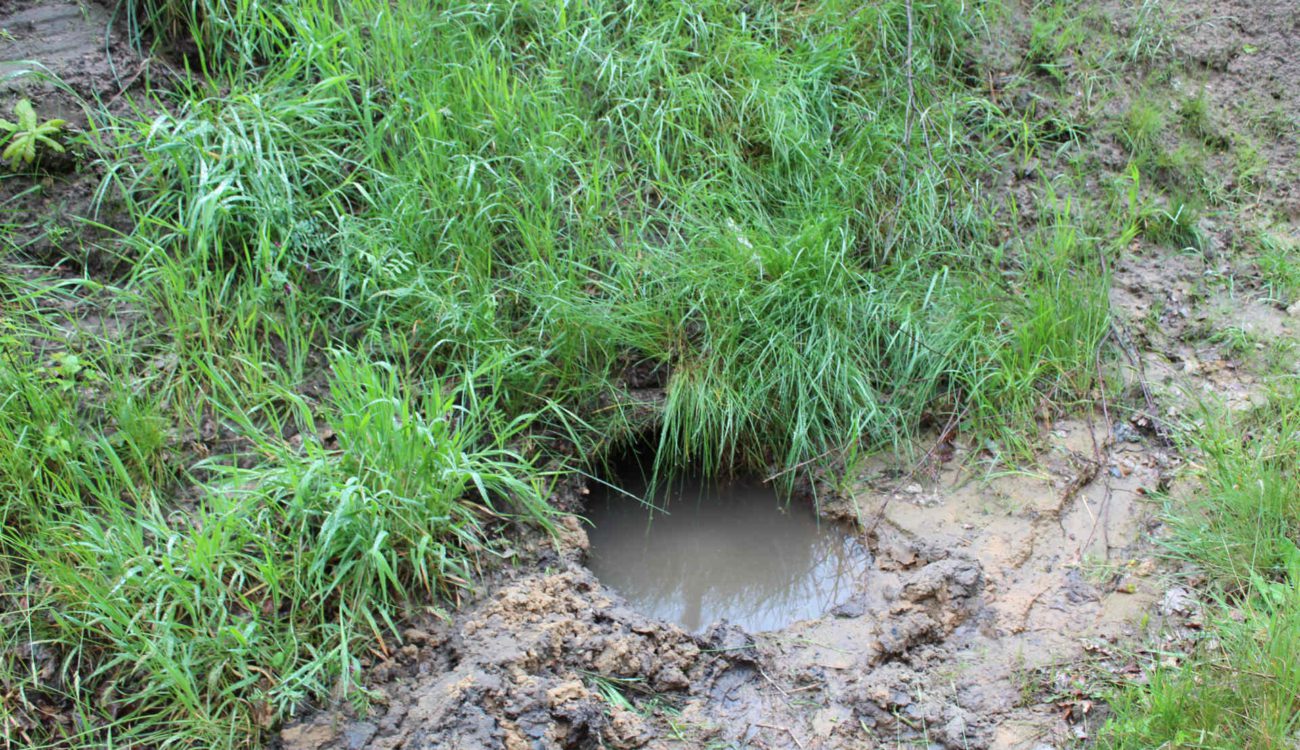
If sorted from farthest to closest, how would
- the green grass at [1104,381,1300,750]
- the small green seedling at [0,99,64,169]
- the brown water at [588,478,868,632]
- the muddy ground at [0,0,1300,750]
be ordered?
the small green seedling at [0,99,64,169], the brown water at [588,478,868,632], the muddy ground at [0,0,1300,750], the green grass at [1104,381,1300,750]

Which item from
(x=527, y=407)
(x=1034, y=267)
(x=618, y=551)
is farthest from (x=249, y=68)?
(x=1034, y=267)

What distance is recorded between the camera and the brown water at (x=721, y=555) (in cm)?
348

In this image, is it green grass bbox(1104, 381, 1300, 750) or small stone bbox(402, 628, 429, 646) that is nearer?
green grass bbox(1104, 381, 1300, 750)

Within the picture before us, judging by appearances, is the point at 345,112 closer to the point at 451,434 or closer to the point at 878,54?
the point at 451,434

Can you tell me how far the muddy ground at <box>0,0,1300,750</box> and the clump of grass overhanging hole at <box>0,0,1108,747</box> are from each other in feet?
0.53

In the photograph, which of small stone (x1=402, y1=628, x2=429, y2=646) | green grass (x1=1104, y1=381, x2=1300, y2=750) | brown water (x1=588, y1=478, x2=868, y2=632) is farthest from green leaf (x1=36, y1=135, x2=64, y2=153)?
green grass (x1=1104, y1=381, x2=1300, y2=750)

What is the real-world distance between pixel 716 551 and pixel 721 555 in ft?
0.08

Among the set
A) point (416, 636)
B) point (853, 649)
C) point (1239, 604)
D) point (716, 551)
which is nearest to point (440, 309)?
point (416, 636)

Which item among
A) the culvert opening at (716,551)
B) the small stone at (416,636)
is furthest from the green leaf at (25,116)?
the culvert opening at (716,551)

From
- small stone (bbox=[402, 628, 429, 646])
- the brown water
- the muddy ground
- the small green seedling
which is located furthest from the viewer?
the small green seedling

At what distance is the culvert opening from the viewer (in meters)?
3.49

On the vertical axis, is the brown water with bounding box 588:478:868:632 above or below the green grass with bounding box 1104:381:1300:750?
below

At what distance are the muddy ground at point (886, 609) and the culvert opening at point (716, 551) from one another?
139 mm

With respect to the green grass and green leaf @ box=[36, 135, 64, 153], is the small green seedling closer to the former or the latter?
green leaf @ box=[36, 135, 64, 153]
